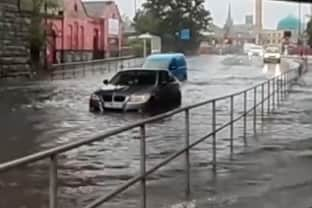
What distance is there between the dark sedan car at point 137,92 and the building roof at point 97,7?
77531mm

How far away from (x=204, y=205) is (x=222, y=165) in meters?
3.51

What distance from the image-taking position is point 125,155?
1188 centimetres

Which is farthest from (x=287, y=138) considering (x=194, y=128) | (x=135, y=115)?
(x=135, y=115)

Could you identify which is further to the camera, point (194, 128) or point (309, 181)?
point (194, 128)

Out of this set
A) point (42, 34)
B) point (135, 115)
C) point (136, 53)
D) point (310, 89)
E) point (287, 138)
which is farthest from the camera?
point (136, 53)

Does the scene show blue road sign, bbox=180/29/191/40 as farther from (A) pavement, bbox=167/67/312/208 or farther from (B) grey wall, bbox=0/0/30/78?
(A) pavement, bbox=167/67/312/208

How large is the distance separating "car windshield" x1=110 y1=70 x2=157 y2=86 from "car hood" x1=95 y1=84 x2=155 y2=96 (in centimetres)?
45

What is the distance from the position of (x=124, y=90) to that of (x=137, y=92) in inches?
18.9

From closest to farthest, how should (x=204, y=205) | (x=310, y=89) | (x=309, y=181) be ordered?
(x=204, y=205) → (x=309, y=181) → (x=310, y=89)

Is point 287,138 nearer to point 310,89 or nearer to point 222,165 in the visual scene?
point 222,165

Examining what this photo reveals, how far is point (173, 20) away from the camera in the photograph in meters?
134

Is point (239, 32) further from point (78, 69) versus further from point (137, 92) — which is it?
point (137, 92)

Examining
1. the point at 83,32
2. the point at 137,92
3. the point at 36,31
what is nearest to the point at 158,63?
the point at 36,31

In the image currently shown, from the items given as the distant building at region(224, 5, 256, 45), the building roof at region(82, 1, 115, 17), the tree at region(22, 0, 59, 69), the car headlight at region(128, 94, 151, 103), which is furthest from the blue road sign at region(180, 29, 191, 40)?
the car headlight at region(128, 94, 151, 103)
